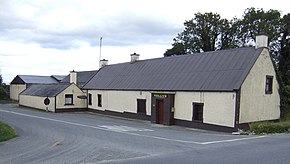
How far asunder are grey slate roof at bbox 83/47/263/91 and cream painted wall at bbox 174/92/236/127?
1.41 ft

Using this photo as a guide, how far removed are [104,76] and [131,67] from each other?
4.78m

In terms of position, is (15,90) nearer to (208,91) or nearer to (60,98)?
(60,98)

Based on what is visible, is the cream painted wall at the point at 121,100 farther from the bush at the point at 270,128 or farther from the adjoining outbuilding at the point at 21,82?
the adjoining outbuilding at the point at 21,82

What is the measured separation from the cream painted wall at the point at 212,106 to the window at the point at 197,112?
0.99 feet

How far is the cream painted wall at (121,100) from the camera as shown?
27928 mm

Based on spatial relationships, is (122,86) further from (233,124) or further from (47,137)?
(47,137)

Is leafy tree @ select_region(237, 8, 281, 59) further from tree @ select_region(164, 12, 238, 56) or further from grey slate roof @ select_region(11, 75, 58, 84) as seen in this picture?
grey slate roof @ select_region(11, 75, 58, 84)

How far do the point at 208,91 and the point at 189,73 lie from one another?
4.02 meters

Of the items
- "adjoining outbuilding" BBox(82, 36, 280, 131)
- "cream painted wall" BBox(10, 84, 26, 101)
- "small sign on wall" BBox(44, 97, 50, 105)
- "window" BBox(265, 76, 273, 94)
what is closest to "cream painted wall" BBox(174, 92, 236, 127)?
"adjoining outbuilding" BBox(82, 36, 280, 131)

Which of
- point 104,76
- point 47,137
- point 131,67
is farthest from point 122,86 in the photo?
point 47,137

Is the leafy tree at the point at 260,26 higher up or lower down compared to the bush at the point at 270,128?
higher up

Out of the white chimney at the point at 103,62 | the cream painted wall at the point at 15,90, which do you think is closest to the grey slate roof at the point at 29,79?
the cream painted wall at the point at 15,90

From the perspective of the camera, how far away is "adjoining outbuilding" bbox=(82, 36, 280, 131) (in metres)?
20.3

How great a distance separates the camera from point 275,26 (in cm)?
3738
